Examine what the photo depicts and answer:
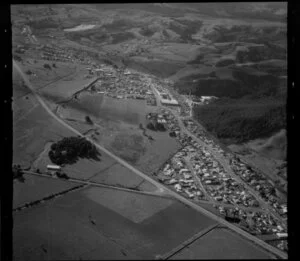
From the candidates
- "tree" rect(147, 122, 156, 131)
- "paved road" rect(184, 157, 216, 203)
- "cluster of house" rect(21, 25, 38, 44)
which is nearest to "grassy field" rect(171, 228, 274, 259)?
"paved road" rect(184, 157, 216, 203)

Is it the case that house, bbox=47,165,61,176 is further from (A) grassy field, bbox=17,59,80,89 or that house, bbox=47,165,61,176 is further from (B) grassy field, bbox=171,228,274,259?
(B) grassy field, bbox=171,228,274,259

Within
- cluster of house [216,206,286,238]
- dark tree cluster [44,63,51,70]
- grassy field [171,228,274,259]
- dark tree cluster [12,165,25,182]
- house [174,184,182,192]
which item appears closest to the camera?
grassy field [171,228,274,259]

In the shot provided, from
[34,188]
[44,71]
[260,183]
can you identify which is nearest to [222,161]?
[260,183]

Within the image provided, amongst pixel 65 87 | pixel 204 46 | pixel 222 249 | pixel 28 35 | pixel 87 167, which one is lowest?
Answer: pixel 222 249

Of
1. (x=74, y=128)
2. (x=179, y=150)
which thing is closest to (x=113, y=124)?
(x=74, y=128)

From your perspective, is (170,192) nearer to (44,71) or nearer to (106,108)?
(106,108)
